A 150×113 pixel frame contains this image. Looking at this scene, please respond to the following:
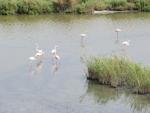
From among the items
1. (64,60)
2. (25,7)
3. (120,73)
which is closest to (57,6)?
(25,7)

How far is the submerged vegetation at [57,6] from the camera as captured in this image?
1374 inches

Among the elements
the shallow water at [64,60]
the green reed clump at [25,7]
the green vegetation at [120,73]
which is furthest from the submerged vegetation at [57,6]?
the green vegetation at [120,73]

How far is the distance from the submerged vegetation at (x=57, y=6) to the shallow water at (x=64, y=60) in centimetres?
129

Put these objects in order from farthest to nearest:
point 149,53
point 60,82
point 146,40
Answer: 1. point 146,40
2. point 149,53
3. point 60,82

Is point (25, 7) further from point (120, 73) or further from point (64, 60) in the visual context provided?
point (120, 73)

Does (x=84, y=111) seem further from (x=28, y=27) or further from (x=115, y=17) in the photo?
(x=115, y=17)

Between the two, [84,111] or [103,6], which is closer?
[84,111]

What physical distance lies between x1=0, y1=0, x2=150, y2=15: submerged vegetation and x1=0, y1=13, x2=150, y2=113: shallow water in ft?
4.25

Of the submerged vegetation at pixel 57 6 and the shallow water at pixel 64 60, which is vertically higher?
the submerged vegetation at pixel 57 6

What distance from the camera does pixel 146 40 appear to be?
86.5ft

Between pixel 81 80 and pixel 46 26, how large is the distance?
39.5ft

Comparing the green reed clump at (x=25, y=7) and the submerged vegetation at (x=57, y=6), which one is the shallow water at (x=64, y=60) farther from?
the submerged vegetation at (x=57, y=6)

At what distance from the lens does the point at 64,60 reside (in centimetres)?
2152

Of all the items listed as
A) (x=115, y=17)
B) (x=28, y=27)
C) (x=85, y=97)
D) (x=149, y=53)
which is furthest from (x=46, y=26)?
(x=85, y=97)
